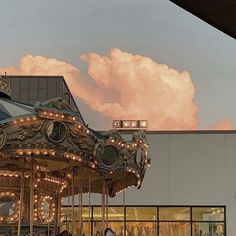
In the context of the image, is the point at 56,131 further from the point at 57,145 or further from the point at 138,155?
the point at 138,155

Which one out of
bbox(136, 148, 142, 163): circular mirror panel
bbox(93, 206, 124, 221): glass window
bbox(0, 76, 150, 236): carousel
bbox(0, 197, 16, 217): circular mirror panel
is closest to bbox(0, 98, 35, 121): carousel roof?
bbox(0, 76, 150, 236): carousel

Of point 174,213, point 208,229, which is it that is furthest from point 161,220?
point 208,229

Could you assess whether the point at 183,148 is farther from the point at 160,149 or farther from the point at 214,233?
the point at 214,233

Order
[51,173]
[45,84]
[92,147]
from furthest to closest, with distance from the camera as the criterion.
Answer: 1. [45,84]
2. [51,173]
3. [92,147]

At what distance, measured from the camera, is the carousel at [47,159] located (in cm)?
930

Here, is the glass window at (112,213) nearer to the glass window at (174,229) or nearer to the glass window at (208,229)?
the glass window at (174,229)

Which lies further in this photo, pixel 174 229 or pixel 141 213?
pixel 174 229

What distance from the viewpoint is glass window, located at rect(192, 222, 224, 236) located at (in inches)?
990

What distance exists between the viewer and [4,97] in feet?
38.7

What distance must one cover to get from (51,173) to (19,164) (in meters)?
1.18

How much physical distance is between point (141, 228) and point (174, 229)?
161cm

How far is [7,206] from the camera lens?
1105cm

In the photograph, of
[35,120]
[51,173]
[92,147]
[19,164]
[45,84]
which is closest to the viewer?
[35,120]

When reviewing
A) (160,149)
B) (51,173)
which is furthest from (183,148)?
(51,173)
